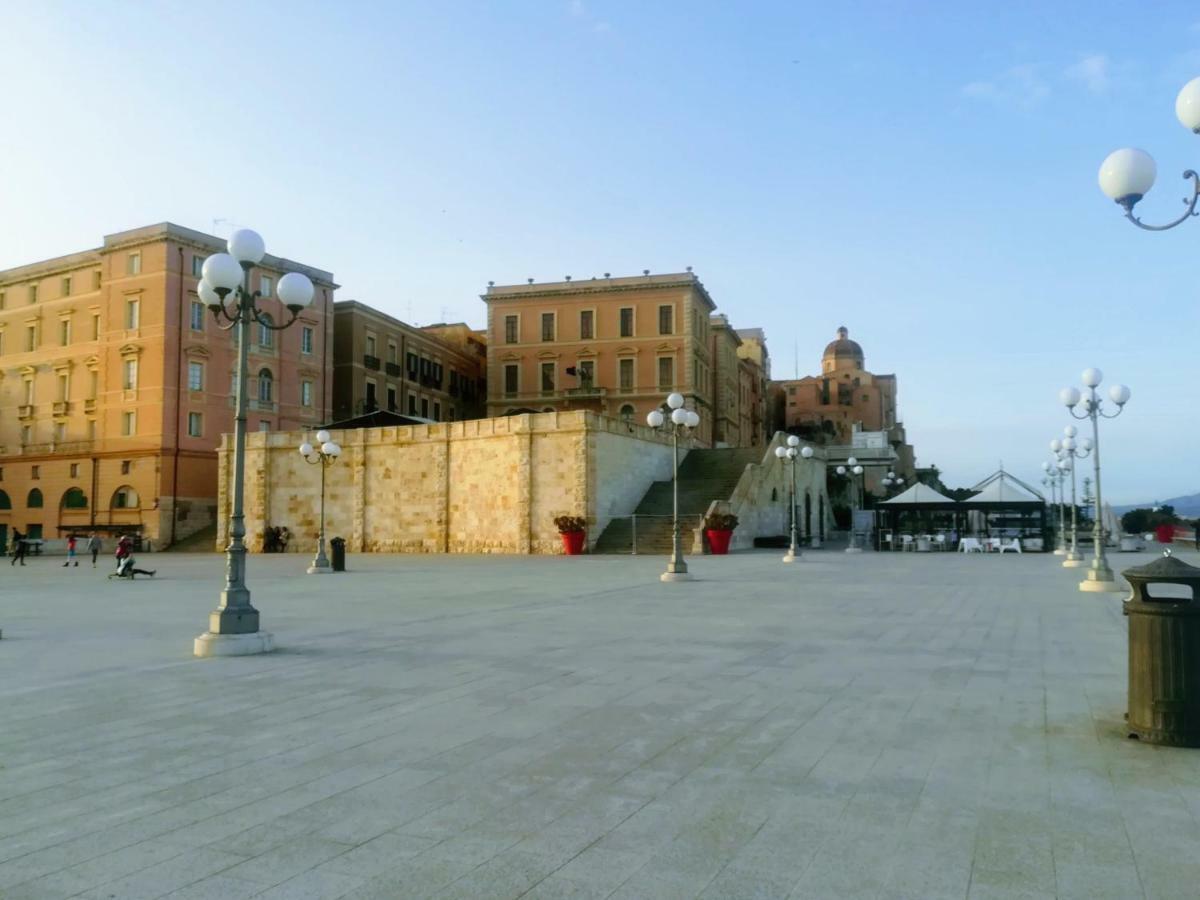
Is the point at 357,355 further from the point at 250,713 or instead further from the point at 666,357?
the point at 250,713

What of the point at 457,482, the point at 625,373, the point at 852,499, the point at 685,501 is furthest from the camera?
the point at 625,373

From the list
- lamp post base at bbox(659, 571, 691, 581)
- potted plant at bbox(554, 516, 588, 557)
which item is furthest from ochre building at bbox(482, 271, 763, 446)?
lamp post base at bbox(659, 571, 691, 581)

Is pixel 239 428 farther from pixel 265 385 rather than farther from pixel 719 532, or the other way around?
pixel 265 385

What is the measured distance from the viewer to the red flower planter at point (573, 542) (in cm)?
3216

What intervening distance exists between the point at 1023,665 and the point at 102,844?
23.8ft

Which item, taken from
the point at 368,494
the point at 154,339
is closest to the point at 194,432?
the point at 154,339

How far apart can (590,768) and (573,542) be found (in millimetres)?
27401

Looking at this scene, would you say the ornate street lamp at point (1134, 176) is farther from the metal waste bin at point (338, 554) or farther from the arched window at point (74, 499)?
the arched window at point (74, 499)

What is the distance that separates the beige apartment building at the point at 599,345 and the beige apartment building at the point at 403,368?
154 inches

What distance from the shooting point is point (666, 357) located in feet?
187

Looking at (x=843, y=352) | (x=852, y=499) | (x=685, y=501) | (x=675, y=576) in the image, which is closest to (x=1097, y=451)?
(x=675, y=576)

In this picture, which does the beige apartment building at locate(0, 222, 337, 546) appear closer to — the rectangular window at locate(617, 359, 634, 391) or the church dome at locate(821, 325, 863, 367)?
the rectangular window at locate(617, 359, 634, 391)

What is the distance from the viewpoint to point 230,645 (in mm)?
8867

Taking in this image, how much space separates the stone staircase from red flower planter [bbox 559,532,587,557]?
2.85 feet
